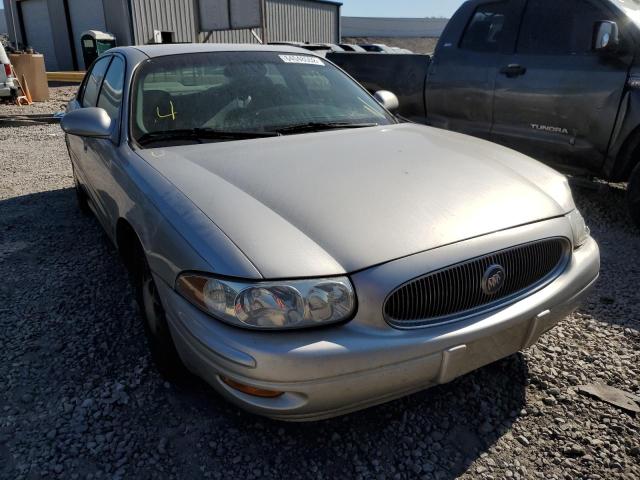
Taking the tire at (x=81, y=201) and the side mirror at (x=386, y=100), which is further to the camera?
the tire at (x=81, y=201)

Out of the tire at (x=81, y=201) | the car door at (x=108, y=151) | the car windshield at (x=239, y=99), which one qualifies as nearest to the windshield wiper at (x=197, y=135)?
the car windshield at (x=239, y=99)

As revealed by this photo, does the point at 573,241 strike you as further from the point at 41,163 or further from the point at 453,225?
the point at 41,163

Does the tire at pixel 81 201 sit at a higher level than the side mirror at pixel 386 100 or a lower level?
lower

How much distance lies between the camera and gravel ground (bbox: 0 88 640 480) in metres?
2.00

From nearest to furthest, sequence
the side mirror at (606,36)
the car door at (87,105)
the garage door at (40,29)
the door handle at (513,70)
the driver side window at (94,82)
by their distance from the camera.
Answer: the car door at (87,105), the driver side window at (94,82), the side mirror at (606,36), the door handle at (513,70), the garage door at (40,29)

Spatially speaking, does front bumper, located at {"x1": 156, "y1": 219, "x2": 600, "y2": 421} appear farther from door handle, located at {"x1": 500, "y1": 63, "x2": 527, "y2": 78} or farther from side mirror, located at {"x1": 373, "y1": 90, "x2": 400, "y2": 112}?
door handle, located at {"x1": 500, "y1": 63, "x2": 527, "y2": 78}

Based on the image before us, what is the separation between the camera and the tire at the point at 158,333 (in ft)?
7.52

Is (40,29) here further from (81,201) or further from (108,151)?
(108,151)

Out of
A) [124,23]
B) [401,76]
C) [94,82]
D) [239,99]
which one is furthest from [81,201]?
[124,23]

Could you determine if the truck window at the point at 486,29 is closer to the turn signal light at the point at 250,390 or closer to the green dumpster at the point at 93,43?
the turn signal light at the point at 250,390

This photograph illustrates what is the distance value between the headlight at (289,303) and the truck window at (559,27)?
363 cm

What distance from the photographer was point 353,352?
67.2 inches

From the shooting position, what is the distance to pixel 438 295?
6.13ft

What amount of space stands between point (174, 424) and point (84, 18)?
20.5 meters
